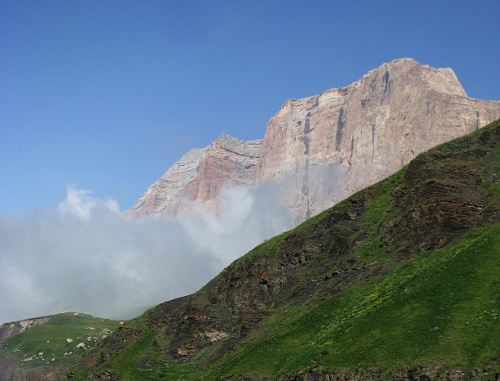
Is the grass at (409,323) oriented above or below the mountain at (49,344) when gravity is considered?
below

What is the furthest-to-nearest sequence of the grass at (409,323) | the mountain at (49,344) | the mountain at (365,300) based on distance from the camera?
1. the mountain at (49,344)
2. the mountain at (365,300)
3. the grass at (409,323)

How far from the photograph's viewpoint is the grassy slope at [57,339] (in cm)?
15000

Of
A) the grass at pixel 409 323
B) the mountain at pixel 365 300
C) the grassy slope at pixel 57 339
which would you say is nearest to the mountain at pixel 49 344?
the grassy slope at pixel 57 339

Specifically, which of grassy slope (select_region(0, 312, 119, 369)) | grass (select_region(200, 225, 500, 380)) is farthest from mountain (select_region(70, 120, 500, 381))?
grassy slope (select_region(0, 312, 119, 369))

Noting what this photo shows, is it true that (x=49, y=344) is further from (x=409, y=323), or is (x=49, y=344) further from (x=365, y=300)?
(x=409, y=323)

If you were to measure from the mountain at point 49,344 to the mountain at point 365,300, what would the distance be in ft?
150

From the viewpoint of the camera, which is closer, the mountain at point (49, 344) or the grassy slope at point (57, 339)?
the mountain at point (49, 344)

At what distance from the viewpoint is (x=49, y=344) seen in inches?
6324

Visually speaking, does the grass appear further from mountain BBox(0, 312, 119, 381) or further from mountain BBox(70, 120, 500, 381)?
mountain BBox(0, 312, 119, 381)

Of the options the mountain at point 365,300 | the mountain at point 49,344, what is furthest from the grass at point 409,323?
the mountain at point 49,344

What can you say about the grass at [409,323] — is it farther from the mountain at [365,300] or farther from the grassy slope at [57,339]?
the grassy slope at [57,339]

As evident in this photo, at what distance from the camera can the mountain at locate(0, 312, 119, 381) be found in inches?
5748

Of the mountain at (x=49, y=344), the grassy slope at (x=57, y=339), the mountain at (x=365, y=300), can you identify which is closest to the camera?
the mountain at (x=365, y=300)

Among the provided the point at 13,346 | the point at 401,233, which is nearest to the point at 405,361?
the point at 401,233
